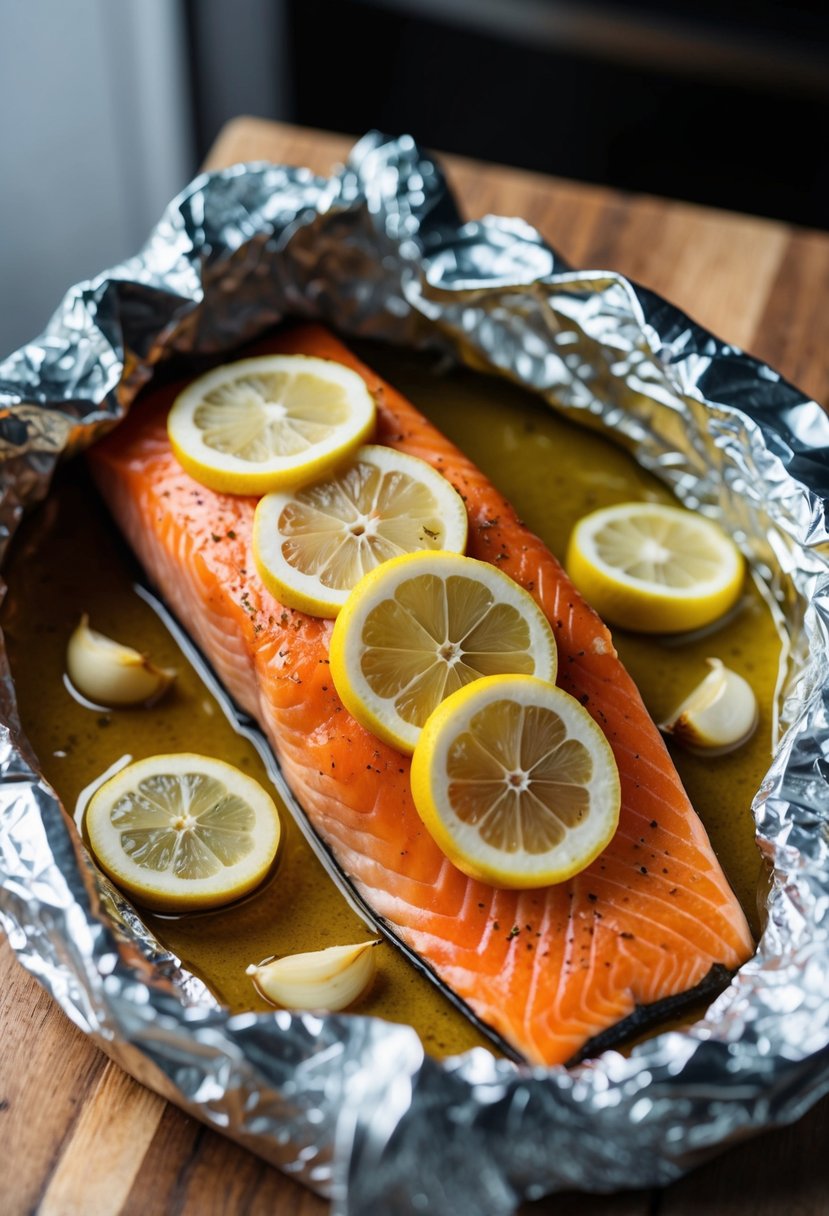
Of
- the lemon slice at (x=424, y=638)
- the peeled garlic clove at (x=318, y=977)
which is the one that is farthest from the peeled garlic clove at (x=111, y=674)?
the peeled garlic clove at (x=318, y=977)

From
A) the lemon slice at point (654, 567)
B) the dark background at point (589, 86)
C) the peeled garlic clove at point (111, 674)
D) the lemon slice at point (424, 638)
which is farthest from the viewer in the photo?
the dark background at point (589, 86)

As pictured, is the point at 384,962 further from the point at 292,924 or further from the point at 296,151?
the point at 296,151

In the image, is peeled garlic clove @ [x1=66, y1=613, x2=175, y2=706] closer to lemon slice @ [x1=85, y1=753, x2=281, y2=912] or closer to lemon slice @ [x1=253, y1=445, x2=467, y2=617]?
lemon slice @ [x1=85, y1=753, x2=281, y2=912]

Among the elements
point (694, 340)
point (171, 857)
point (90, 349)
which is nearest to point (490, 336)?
point (694, 340)

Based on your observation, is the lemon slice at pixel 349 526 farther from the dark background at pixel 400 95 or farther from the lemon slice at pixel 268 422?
the dark background at pixel 400 95

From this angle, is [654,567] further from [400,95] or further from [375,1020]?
[400,95]

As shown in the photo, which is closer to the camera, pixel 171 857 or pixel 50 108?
pixel 171 857
